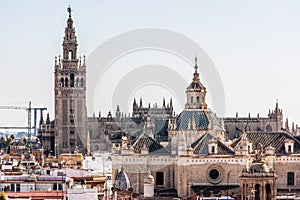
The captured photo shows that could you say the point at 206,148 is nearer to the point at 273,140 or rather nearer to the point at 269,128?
the point at 273,140

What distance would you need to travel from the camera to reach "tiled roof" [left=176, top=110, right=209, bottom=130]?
76062 mm

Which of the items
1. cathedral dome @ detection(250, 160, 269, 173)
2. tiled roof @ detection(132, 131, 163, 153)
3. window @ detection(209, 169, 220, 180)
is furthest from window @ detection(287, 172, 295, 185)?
tiled roof @ detection(132, 131, 163, 153)

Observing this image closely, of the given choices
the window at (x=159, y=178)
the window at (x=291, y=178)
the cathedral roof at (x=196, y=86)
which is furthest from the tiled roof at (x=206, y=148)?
the cathedral roof at (x=196, y=86)

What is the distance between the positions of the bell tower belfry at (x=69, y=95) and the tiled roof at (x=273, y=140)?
6198 cm

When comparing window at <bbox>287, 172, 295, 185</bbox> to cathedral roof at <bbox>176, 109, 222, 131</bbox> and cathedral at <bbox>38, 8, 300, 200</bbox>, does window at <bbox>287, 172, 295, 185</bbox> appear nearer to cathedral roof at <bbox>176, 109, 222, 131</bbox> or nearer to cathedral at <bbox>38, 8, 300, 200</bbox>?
cathedral at <bbox>38, 8, 300, 200</bbox>

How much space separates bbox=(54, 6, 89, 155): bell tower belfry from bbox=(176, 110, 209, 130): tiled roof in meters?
61.8

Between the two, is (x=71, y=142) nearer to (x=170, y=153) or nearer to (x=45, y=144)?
(x=45, y=144)

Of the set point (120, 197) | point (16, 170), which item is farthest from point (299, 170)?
point (16, 170)

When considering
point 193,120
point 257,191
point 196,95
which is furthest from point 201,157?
point 196,95

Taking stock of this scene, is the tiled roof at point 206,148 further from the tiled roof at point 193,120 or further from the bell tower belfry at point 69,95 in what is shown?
the bell tower belfry at point 69,95

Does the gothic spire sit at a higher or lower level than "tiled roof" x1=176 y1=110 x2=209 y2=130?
higher

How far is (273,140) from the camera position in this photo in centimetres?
7612

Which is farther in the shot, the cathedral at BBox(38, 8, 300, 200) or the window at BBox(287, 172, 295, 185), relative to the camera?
the window at BBox(287, 172, 295, 185)

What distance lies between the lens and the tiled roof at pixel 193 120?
250 feet
